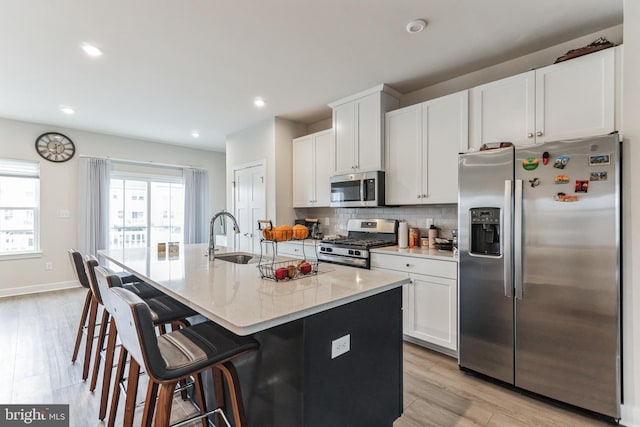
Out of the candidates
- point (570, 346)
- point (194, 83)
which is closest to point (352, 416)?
point (570, 346)

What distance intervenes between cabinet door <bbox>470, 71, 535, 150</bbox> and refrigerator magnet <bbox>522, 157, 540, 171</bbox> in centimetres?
46

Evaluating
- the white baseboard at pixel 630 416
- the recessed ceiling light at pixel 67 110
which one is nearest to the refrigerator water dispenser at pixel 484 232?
the white baseboard at pixel 630 416

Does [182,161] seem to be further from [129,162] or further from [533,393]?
[533,393]

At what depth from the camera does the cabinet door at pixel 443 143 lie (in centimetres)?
280

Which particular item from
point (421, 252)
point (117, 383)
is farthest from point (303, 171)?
point (117, 383)

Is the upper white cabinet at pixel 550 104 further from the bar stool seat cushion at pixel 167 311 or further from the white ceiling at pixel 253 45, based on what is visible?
the bar stool seat cushion at pixel 167 311

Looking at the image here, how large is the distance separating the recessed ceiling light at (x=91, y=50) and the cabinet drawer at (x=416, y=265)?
3.07 meters

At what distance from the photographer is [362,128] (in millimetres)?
3543

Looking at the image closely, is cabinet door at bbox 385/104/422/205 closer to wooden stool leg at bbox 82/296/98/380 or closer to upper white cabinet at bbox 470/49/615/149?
upper white cabinet at bbox 470/49/615/149

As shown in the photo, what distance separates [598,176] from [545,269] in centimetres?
64

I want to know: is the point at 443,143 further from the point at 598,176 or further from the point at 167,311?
the point at 167,311

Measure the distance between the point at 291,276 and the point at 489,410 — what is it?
61.3 inches

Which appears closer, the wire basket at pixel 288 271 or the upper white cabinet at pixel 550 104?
the wire basket at pixel 288 271

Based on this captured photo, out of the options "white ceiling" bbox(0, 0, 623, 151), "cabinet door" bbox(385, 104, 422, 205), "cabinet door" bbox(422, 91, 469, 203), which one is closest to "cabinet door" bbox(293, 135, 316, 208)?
"white ceiling" bbox(0, 0, 623, 151)
